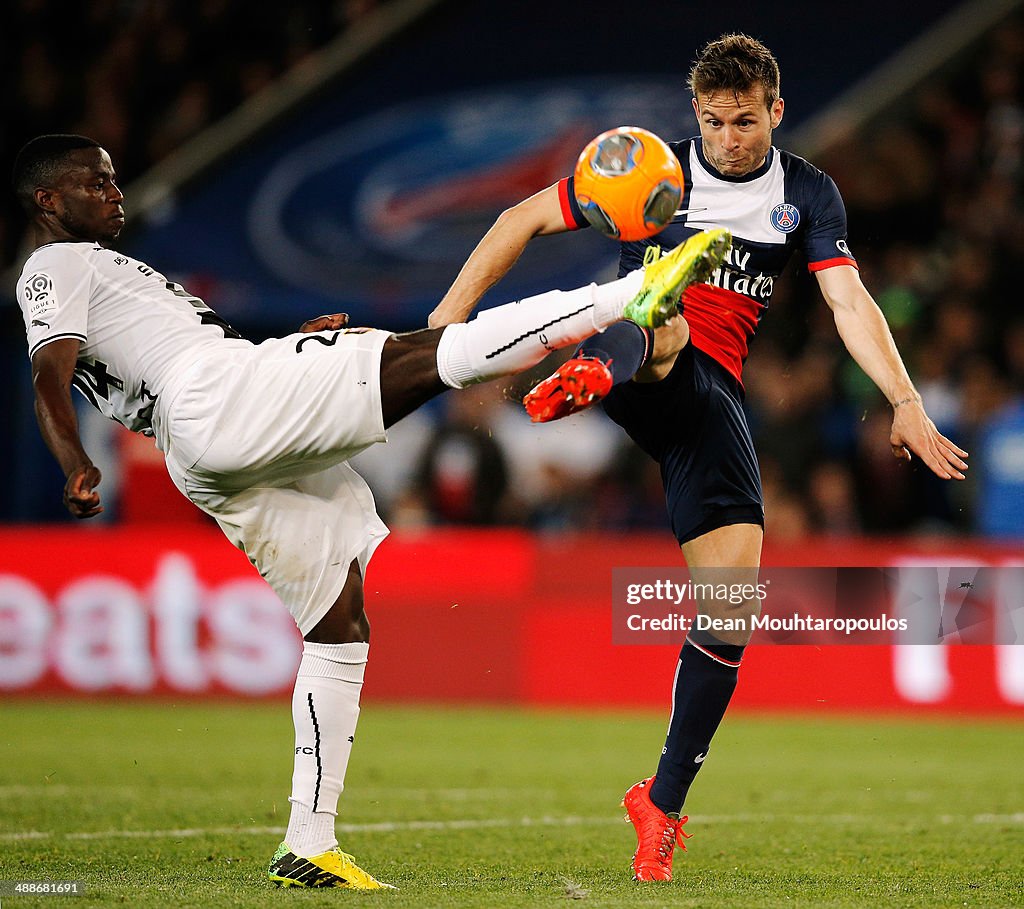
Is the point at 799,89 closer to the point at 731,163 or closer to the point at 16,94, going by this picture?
→ the point at 16,94

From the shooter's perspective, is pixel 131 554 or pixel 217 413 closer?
pixel 217 413

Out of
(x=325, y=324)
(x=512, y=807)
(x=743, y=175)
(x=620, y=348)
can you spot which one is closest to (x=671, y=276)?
(x=620, y=348)

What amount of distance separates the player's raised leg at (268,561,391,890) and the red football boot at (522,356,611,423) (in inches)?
37.0

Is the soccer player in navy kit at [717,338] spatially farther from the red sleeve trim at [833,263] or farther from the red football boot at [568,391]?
the red football boot at [568,391]

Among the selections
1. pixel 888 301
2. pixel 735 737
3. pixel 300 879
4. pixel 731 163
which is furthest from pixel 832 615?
pixel 300 879

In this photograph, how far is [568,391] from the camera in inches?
168

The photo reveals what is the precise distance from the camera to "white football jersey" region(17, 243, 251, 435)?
15.0ft

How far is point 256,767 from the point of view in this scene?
7.69 m

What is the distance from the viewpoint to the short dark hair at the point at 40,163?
15.7 ft

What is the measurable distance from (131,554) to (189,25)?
8483 millimetres

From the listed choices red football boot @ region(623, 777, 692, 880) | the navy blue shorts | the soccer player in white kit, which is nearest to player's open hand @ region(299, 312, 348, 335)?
the soccer player in white kit

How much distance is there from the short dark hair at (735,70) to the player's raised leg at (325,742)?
1.92 m

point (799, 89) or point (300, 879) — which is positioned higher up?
point (799, 89)

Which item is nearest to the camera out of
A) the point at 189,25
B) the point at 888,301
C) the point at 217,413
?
the point at 217,413
